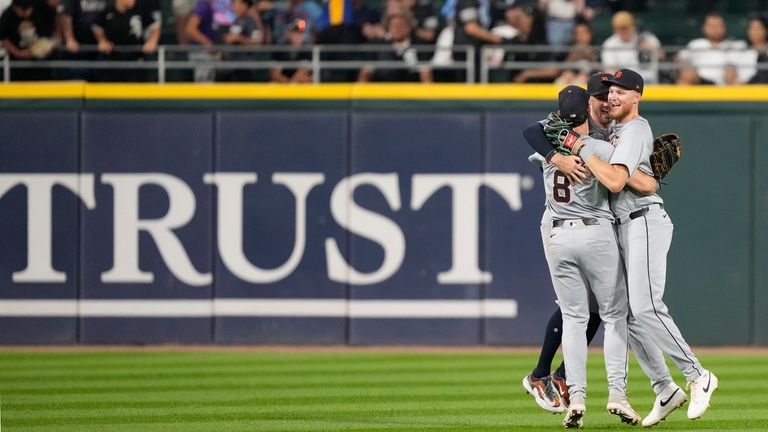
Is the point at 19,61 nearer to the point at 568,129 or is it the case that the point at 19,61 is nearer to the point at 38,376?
the point at 38,376

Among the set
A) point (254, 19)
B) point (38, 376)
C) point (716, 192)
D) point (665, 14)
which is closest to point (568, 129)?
point (38, 376)

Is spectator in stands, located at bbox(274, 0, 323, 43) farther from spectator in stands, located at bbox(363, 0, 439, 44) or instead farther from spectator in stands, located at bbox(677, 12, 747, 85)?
spectator in stands, located at bbox(677, 12, 747, 85)

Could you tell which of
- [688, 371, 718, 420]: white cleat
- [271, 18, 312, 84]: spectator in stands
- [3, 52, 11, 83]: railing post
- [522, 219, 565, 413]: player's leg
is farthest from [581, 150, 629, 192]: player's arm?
[3, 52, 11, 83]: railing post

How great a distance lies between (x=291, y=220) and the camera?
12.2 m

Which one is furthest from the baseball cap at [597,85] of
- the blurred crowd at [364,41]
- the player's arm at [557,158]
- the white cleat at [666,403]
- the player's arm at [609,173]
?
the blurred crowd at [364,41]

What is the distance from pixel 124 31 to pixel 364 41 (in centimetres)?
227

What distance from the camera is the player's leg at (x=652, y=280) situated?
6.85 m

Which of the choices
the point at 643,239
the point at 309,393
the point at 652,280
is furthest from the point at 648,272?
the point at 309,393

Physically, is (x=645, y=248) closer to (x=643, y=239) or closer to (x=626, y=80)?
(x=643, y=239)

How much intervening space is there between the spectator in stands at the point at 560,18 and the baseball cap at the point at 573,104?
20.6ft

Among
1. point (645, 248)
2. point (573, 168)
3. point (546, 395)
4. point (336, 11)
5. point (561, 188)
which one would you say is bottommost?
point (546, 395)

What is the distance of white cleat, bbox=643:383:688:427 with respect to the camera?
6.93 m

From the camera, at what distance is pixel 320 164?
40.1 feet

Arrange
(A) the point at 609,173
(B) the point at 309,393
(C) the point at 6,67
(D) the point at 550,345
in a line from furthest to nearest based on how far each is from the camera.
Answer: (C) the point at 6,67 → (B) the point at 309,393 → (D) the point at 550,345 → (A) the point at 609,173
